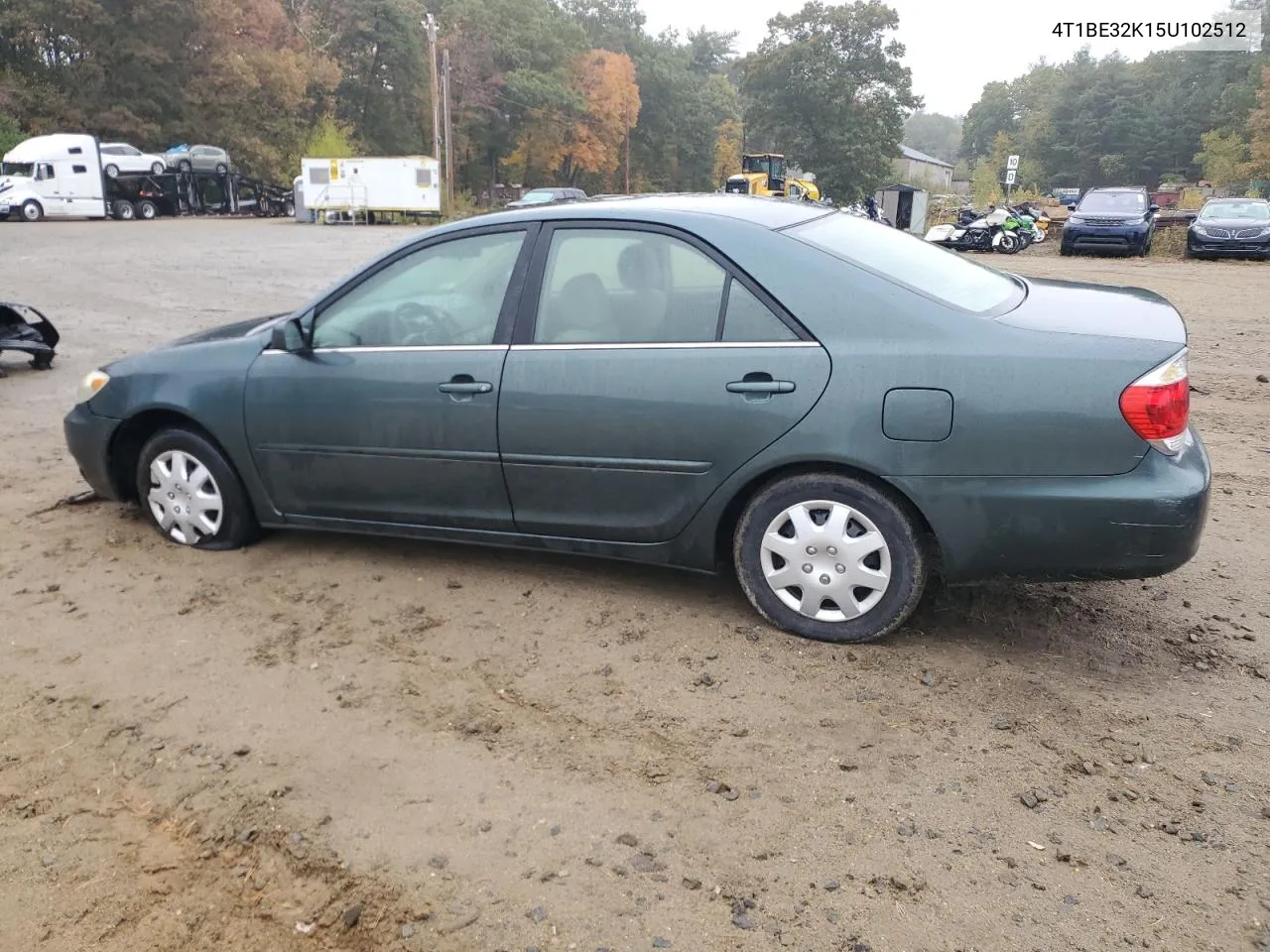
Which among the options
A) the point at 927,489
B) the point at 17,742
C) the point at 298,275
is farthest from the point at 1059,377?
the point at 298,275

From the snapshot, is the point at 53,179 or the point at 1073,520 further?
the point at 53,179

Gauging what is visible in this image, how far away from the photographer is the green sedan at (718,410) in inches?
131

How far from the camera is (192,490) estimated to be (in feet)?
15.5

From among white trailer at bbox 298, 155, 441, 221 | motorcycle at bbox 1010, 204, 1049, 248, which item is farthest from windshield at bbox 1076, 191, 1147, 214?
white trailer at bbox 298, 155, 441, 221

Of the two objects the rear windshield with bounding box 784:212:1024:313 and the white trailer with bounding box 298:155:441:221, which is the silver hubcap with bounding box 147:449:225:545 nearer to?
the rear windshield with bounding box 784:212:1024:313

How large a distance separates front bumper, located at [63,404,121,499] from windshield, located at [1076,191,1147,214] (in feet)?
78.9

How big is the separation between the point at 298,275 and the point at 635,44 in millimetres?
75772

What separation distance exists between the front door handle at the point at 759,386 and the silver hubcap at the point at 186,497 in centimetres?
253

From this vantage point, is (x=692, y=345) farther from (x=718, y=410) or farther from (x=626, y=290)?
(x=626, y=290)

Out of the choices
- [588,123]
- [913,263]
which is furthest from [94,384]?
[588,123]

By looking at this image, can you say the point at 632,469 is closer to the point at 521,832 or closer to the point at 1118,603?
the point at 521,832

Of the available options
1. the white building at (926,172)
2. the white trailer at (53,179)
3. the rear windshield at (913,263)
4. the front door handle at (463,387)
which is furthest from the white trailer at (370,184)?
the white building at (926,172)

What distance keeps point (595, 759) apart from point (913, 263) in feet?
7.33

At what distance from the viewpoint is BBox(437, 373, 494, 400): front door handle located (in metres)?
4.02
